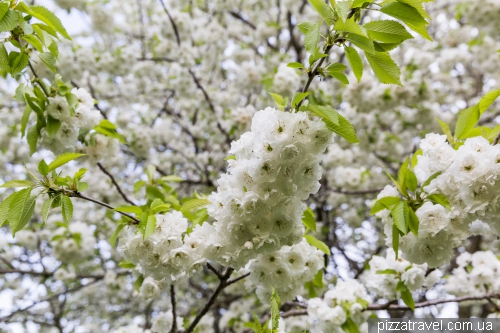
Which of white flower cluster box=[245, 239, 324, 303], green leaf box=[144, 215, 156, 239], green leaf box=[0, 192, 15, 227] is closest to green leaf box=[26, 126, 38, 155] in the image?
green leaf box=[0, 192, 15, 227]

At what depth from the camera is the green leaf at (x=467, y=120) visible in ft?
4.75

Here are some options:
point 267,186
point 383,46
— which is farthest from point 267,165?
point 383,46

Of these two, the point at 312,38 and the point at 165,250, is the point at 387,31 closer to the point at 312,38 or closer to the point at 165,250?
the point at 312,38

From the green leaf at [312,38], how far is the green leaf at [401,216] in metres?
0.67

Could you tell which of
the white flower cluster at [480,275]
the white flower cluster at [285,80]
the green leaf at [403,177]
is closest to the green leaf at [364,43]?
the green leaf at [403,177]

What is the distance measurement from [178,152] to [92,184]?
130 cm

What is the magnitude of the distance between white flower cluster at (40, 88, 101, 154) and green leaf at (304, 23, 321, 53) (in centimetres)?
130

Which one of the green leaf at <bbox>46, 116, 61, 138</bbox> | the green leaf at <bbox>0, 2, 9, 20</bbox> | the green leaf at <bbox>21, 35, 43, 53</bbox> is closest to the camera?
the green leaf at <bbox>0, 2, 9, 20</bbox>

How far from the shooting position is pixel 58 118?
6.15 ft

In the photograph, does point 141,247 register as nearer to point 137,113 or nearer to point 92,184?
point 92,184

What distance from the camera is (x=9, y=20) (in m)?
1.34

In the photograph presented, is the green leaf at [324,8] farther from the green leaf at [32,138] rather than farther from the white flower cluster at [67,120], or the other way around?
the green leaf at [32,138]

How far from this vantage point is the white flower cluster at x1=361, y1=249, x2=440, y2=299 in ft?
6.61

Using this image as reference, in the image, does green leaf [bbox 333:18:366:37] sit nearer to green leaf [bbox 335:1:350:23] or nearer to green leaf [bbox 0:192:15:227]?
green leaf [bbox 335:1:350:23]
